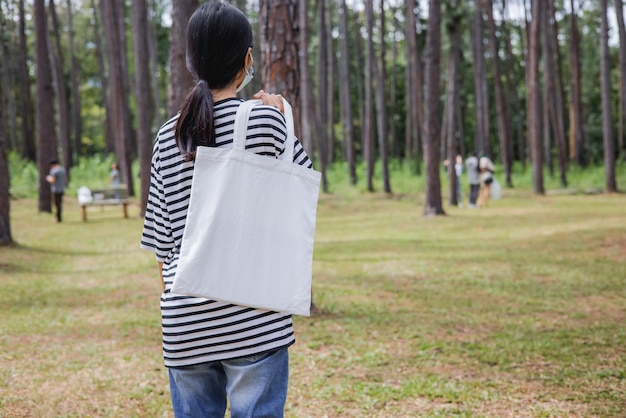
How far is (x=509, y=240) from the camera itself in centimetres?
1528

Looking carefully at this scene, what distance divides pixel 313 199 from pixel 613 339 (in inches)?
217

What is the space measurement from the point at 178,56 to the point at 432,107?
9.07m

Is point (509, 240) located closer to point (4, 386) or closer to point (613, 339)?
point (613, 339)

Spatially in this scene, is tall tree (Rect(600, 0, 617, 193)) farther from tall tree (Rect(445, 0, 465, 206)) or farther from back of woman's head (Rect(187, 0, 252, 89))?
back of woman's head (Rect(187, 0, 252, 89))

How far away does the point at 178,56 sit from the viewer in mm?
13352

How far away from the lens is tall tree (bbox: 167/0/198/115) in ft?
39.8

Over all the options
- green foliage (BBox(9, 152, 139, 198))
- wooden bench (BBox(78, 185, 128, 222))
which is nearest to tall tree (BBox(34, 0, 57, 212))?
wooden bench (BBox(78, 185, 128, 222))

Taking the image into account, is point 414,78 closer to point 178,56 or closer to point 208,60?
point 178,56

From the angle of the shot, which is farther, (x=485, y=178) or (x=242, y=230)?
(x=485, y=178)

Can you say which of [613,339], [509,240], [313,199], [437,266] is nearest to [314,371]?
[613,339]

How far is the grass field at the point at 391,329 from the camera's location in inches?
213

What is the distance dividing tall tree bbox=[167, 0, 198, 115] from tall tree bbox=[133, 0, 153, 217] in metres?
6.29

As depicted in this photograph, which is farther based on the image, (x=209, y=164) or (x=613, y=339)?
(x=613, y=339)

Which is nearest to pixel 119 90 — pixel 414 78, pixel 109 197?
pixel 109 197
